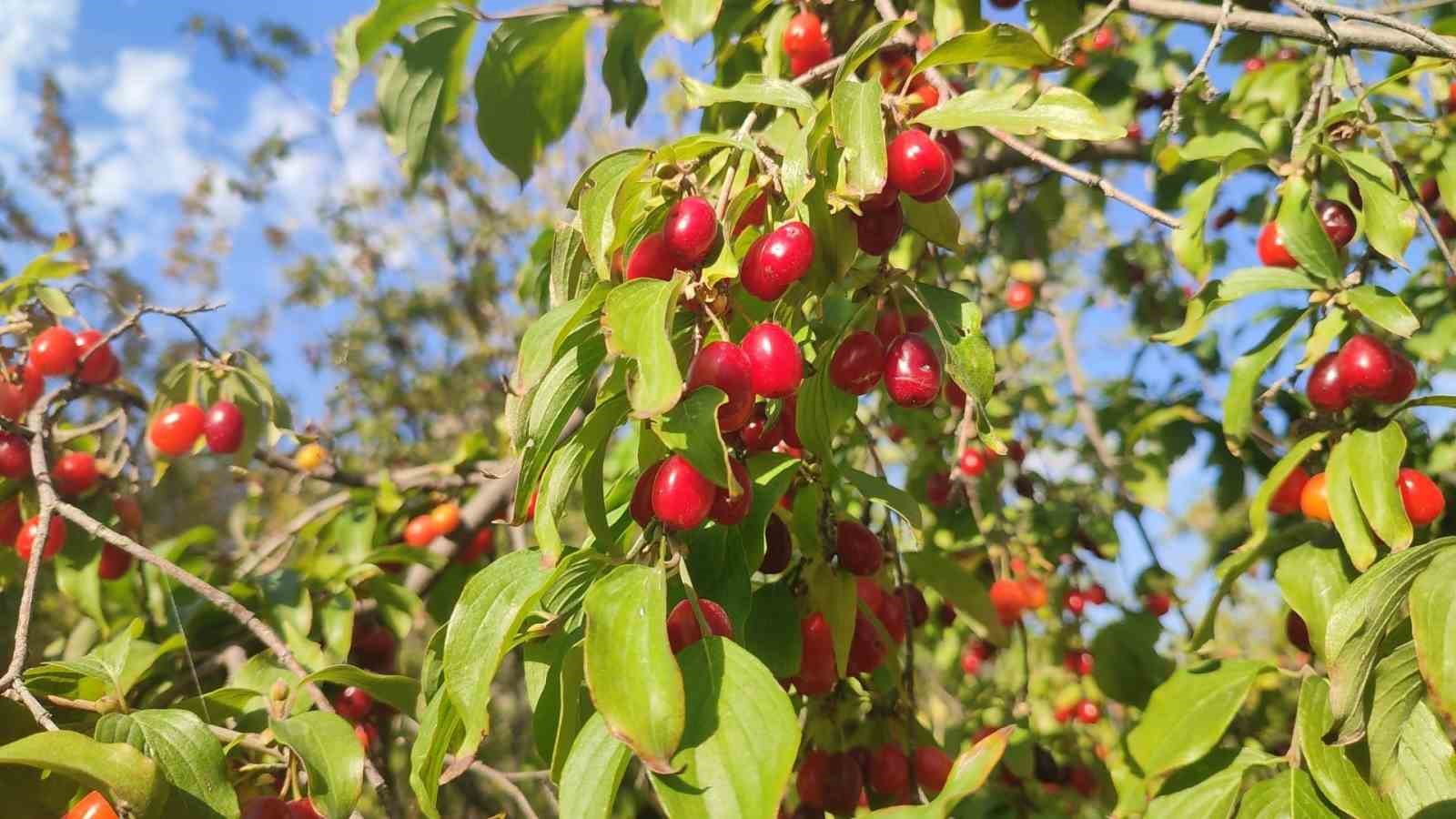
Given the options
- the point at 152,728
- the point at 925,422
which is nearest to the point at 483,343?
the point at 925,422

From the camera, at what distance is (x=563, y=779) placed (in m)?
0.84

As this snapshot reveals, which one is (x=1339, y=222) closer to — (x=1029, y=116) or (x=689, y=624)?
(x=1029, y=116)

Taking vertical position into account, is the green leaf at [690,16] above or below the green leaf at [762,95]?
above

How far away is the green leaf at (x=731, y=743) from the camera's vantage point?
78 centimetres

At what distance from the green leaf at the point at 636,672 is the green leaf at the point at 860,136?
1.45 ft

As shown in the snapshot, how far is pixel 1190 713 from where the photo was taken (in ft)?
4.53

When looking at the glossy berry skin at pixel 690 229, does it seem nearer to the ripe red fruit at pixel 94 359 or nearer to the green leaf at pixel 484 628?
the green leaf at pixel 484 628

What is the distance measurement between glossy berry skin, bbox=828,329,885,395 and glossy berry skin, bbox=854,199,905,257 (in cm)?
10

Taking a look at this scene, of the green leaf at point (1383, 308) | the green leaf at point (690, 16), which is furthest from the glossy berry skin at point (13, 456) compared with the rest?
the green leaf at point (1383, 308)

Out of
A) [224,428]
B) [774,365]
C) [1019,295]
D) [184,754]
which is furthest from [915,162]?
[1019,295]

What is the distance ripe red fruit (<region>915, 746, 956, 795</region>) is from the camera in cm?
151

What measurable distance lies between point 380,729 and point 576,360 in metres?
1.54

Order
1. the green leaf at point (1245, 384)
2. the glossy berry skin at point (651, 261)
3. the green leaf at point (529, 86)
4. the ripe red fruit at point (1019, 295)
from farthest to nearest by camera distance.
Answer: the ripe red fruit at point (1019, 295) → the green leaf at point (529, 86) → the green leaf at point (1245, 384) → the glossy berry skin at point (651, 261)

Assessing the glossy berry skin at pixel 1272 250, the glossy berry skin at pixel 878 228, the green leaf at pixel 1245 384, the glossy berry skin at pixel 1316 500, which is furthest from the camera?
the glossy berry skin at pixel 1272 250
